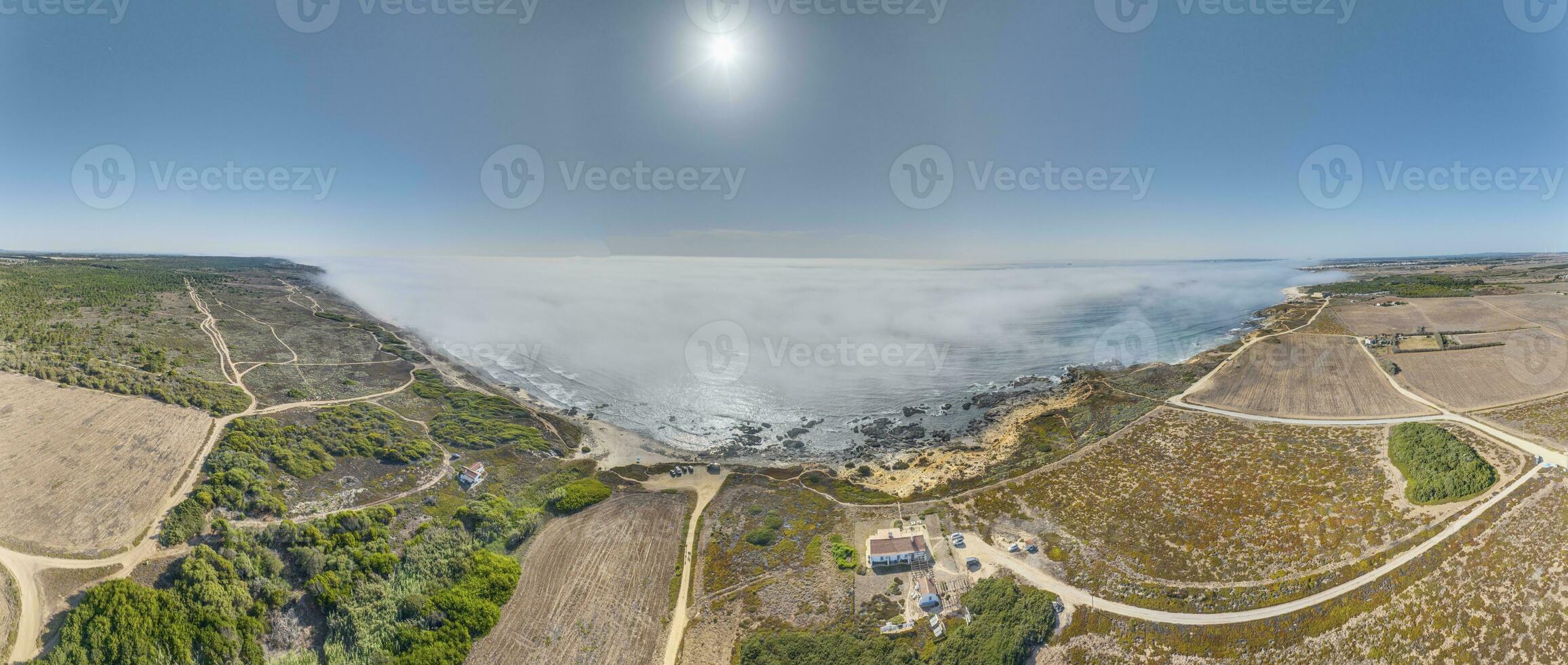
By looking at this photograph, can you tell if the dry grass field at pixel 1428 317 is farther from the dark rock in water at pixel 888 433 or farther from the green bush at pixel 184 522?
the green bush at pixel 184 522

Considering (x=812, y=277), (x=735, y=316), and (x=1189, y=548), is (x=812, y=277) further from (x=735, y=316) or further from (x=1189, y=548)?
(x=1189, y=548)

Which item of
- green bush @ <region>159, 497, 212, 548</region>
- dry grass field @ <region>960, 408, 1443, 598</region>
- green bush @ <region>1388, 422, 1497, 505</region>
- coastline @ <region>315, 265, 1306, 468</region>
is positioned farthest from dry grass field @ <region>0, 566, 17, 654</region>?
green bush @ <region>1388, 422, 1497, 505</region>

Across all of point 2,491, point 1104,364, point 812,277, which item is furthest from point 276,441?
point 812,277

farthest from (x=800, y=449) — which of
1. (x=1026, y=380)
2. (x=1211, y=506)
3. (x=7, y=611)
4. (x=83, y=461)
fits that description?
(x=83, y=461)

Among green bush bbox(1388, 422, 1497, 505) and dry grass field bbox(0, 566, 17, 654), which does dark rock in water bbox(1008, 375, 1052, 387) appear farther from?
dry grass field bbox(0, 566, 17, 654)

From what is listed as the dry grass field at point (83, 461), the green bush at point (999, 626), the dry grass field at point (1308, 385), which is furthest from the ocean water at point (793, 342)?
the dry grass field at point (83, 461)

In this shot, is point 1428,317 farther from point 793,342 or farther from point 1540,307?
point 793,342
